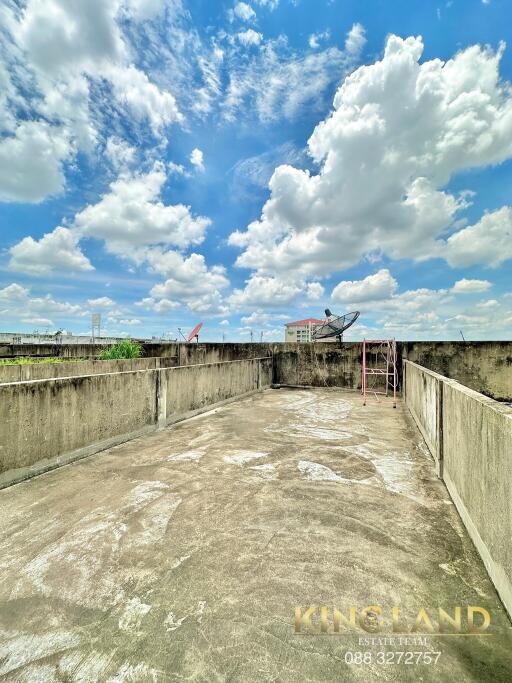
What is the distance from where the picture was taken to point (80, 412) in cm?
423

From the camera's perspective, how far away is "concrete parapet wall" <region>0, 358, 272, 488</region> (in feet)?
11.4

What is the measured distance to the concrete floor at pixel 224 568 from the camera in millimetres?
1517

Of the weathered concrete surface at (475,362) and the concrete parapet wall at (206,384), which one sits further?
the weathered concrete surface at (475,362)

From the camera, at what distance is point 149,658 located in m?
1.53

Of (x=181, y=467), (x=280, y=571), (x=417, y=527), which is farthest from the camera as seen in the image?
(x=181, y=467)

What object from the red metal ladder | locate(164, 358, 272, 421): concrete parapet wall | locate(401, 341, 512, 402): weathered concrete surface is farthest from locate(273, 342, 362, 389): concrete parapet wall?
locate(164, 358, 272, 421): concrete parapet wall

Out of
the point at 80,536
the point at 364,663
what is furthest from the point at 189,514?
the point at 364,663

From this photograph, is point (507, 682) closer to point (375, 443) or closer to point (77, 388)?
point (375, 443)

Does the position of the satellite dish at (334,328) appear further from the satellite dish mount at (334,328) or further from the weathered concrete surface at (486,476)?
the weathered concrete surface at (486,476)

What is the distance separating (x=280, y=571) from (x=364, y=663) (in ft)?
2.20

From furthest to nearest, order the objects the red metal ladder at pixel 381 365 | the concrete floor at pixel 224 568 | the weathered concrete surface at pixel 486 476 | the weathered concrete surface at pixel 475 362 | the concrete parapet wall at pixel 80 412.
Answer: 1. the red metal ladder at pixel 381 365
2. the weathered concrete surface at pixel 475 362
3. the concrete parapet wall at pixel 80 412
4. the weathered concrete surface at pixel 486 476
5. the concrete floor at pixel 224 568

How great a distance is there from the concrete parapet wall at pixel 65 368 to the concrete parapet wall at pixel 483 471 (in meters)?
5.90

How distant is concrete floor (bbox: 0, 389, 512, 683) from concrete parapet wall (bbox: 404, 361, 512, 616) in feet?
0.47

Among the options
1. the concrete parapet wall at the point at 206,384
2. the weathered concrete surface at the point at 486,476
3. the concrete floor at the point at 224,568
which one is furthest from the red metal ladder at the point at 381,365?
the weathered concrete surface at the point at 486,476
